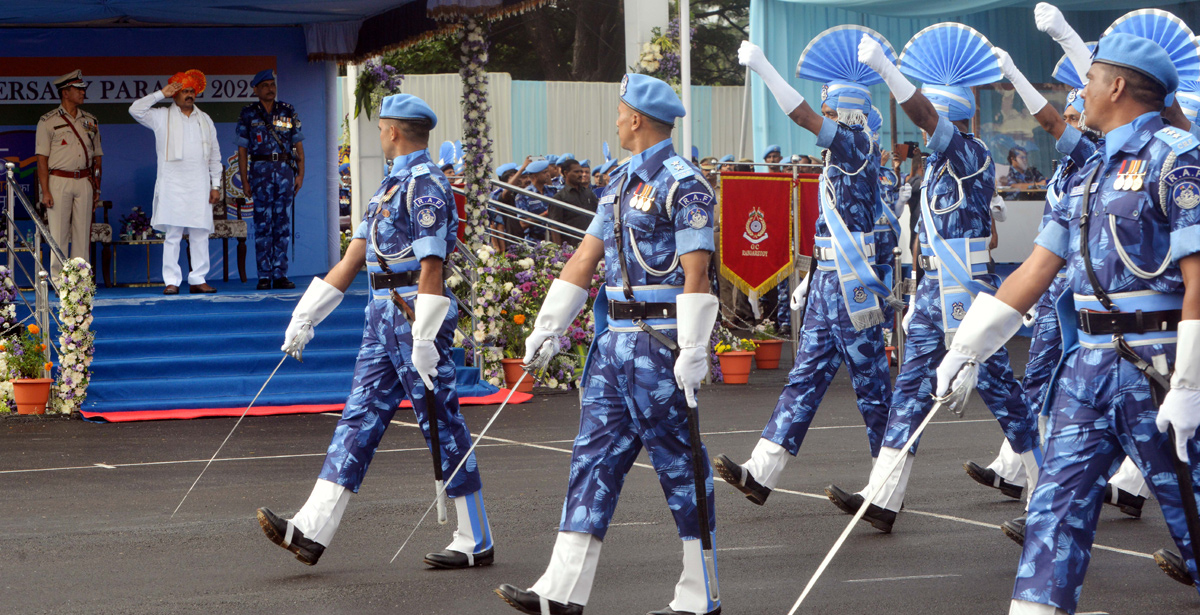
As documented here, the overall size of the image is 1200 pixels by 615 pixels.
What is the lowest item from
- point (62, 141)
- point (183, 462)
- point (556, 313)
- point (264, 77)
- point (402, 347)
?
point (183, 462)

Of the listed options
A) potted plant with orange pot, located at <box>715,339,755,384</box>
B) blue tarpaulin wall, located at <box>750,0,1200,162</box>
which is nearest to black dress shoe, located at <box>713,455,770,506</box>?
potted plant with orange pot, located at <box>715,339,755,384</box>

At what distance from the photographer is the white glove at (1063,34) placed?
638 cm

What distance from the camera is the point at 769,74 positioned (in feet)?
22.3

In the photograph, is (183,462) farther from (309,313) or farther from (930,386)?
(930,386)

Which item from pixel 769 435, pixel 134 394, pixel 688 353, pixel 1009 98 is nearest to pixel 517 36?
pixel 1009 98

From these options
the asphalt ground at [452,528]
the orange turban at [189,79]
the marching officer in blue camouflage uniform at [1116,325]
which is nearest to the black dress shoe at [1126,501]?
the asphalt ground at [452,528]

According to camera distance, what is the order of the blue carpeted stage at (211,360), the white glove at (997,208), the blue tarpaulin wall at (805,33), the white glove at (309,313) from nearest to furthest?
the white glove at (309,313), the white glove at (997,208), the blue carpeted stage at (211,360), the blue tarpaulin wall at (805,33)

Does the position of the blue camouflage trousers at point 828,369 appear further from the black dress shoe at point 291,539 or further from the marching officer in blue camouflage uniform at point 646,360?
the black dress shoe at point 291,539

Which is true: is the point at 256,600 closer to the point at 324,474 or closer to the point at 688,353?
the point at 324,474

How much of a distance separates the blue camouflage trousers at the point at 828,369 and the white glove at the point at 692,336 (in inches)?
91.2

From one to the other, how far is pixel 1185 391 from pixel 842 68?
424 cm

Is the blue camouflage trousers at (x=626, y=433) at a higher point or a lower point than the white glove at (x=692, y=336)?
lower

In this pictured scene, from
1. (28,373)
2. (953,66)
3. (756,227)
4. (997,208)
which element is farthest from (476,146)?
(953,66)

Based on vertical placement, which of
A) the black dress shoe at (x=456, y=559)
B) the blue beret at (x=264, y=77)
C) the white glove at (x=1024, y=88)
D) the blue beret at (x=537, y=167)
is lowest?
the black dress shoe at (x=456, y=559)
